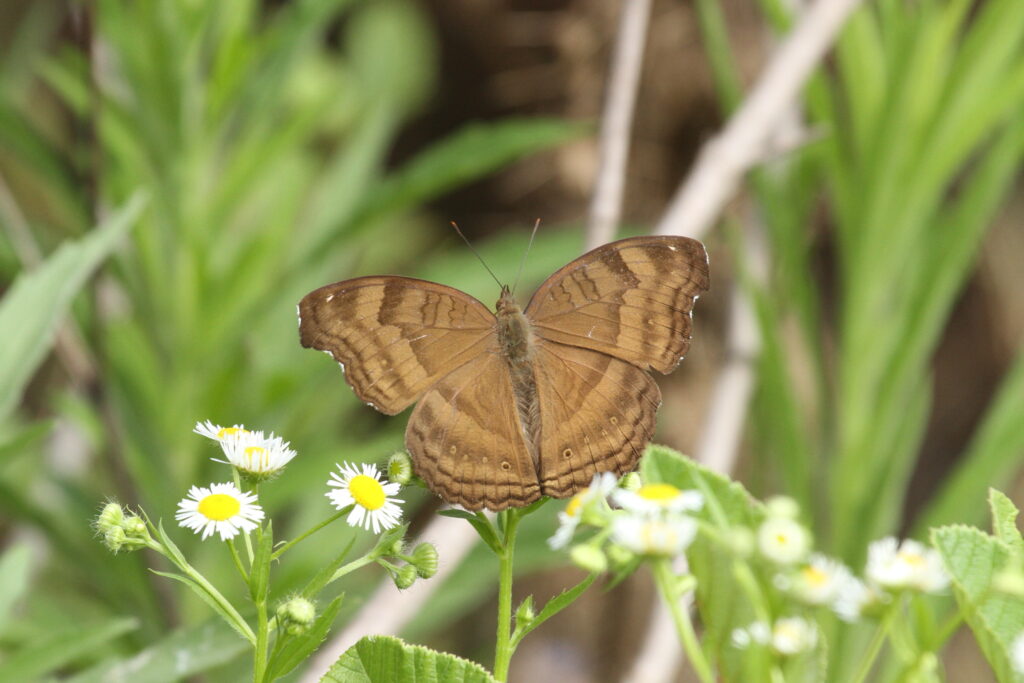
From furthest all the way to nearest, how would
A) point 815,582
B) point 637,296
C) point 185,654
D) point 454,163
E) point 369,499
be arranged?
point 454,163, point 637,296, point 185,654, point 369,499, point 815,582

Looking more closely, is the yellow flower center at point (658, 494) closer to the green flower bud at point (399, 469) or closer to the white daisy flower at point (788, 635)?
the white daisy flower at point (788, 635)

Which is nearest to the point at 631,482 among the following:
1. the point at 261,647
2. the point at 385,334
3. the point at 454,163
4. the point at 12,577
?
the point at 261,647

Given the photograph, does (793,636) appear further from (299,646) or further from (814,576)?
(299,646)

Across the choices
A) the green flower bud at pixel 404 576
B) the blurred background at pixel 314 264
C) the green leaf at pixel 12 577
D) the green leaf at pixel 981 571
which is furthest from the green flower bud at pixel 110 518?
the blurred background at pixel 314 264

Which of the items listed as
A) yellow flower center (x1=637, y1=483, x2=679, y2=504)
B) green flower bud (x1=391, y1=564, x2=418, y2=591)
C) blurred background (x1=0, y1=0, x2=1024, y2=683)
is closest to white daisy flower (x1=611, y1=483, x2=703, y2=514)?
yellow flower center (x1=637, y1=483, x2=679, y2=504)

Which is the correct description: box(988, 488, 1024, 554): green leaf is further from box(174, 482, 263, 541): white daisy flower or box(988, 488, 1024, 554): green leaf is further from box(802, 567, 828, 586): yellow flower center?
box(174, 482, 263, 541): white daisy flower

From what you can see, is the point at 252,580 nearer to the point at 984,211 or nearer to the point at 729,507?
the point at 729,507
